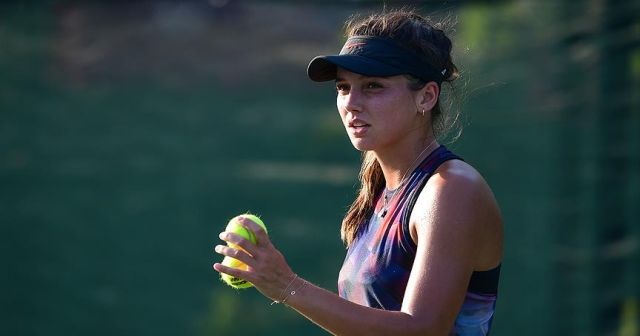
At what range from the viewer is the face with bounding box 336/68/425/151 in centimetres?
251

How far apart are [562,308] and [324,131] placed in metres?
1.65

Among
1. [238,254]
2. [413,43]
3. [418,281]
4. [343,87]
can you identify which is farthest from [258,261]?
[413,43]

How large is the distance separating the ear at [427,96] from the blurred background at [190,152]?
317cm

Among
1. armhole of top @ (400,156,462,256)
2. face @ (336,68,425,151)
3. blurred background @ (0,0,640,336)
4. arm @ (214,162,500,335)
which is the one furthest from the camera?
blurred background @ (0,0,640,336)

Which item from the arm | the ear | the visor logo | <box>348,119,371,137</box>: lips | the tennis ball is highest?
the visor logo

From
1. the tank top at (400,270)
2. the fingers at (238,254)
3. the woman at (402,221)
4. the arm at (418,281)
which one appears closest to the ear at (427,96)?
the woman at (402,221)

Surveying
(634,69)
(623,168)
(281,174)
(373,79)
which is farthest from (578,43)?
(373,79)

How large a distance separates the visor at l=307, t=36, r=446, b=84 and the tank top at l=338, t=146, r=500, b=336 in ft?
0.64

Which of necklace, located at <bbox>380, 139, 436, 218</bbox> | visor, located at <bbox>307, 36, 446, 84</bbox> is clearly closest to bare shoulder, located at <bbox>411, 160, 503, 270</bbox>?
necklace, located at <bbox>380, 139, 436, 218</bbox>

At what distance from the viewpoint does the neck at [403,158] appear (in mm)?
2562

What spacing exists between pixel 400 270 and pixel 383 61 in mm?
496

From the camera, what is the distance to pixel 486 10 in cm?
575

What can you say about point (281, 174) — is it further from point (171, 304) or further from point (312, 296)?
point (312, 296)

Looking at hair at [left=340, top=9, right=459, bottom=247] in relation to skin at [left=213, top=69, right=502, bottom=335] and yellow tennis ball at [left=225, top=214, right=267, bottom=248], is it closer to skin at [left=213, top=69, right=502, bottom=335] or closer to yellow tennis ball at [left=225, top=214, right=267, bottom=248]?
skin at [left=213, top=69, right=502, bottom=335]
